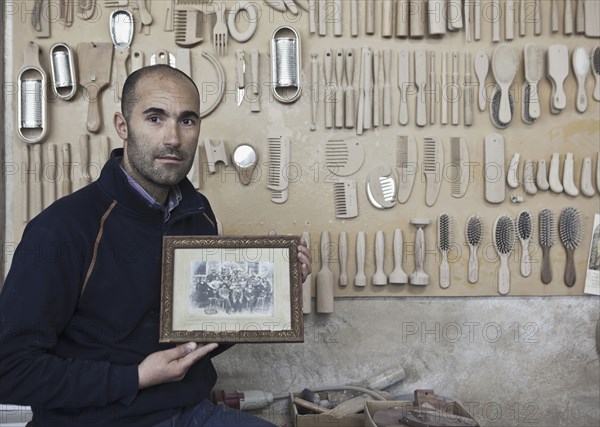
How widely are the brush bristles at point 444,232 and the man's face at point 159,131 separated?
157 cm

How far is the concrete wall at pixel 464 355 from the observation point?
3186mm

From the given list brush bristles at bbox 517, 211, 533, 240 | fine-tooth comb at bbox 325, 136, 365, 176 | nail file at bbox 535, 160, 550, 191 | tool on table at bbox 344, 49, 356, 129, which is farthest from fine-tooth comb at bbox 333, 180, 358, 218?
nail file at bbox 535, 160, 550, 191

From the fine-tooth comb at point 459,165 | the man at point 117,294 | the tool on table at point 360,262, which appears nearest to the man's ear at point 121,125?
the man at point 117,294

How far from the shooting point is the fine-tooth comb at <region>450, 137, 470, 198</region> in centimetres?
320

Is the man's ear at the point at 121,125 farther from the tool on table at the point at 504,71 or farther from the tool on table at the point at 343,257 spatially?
the tool on table at the point at 504,71

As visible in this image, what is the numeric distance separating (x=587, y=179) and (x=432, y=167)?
2.70 ft

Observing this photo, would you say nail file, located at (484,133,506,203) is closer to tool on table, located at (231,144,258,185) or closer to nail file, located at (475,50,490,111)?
nail file, located at (475,50,490,111)

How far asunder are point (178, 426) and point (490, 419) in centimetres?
186

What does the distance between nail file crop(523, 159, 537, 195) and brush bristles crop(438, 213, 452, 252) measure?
45cm

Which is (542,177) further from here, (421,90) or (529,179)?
(421,90)

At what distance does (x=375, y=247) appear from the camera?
10.3 ft

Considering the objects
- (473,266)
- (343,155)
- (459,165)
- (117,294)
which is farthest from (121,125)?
(473,266)

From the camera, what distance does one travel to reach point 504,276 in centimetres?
317

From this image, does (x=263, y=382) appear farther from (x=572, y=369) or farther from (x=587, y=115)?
(x=587, y=115)
